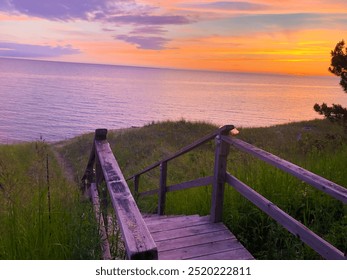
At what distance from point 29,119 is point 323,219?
59.1m

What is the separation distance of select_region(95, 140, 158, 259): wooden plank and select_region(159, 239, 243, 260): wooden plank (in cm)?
143

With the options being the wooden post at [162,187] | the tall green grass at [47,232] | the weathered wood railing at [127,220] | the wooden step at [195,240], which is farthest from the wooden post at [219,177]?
the wooden post at [162,187]

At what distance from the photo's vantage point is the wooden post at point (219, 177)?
436cm

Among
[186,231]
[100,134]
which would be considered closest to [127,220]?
[100,134]

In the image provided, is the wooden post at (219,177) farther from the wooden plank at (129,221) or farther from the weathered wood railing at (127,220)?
the wooden plank at (129,221)

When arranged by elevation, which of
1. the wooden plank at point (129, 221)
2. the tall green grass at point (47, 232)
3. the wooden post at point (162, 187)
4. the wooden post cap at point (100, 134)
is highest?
the wooden post cap at point (100, 134)

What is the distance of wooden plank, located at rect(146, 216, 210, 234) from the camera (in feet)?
14.6

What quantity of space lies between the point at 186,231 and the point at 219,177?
811mm

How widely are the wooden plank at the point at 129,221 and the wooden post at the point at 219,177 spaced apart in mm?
1956

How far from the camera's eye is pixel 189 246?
385cm

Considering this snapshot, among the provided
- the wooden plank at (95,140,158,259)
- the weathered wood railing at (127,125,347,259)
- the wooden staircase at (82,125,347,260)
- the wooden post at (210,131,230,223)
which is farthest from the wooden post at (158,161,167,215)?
the wooden plank at (95,140,158,259)

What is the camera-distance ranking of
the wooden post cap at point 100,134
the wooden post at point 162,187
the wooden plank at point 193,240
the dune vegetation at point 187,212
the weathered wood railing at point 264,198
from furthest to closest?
the wooden post at point 162,187, the wooden post cap at point 100,134, the wooden plank at point 193,240, the dune vegetation at point 187,212, the weathered wood railing at point 264,198

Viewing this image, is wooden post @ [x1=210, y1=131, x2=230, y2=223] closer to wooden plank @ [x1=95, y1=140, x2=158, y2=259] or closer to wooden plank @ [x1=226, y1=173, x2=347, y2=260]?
wooden plank @ [x1=226, y1=173, x2=347, y2=260]
